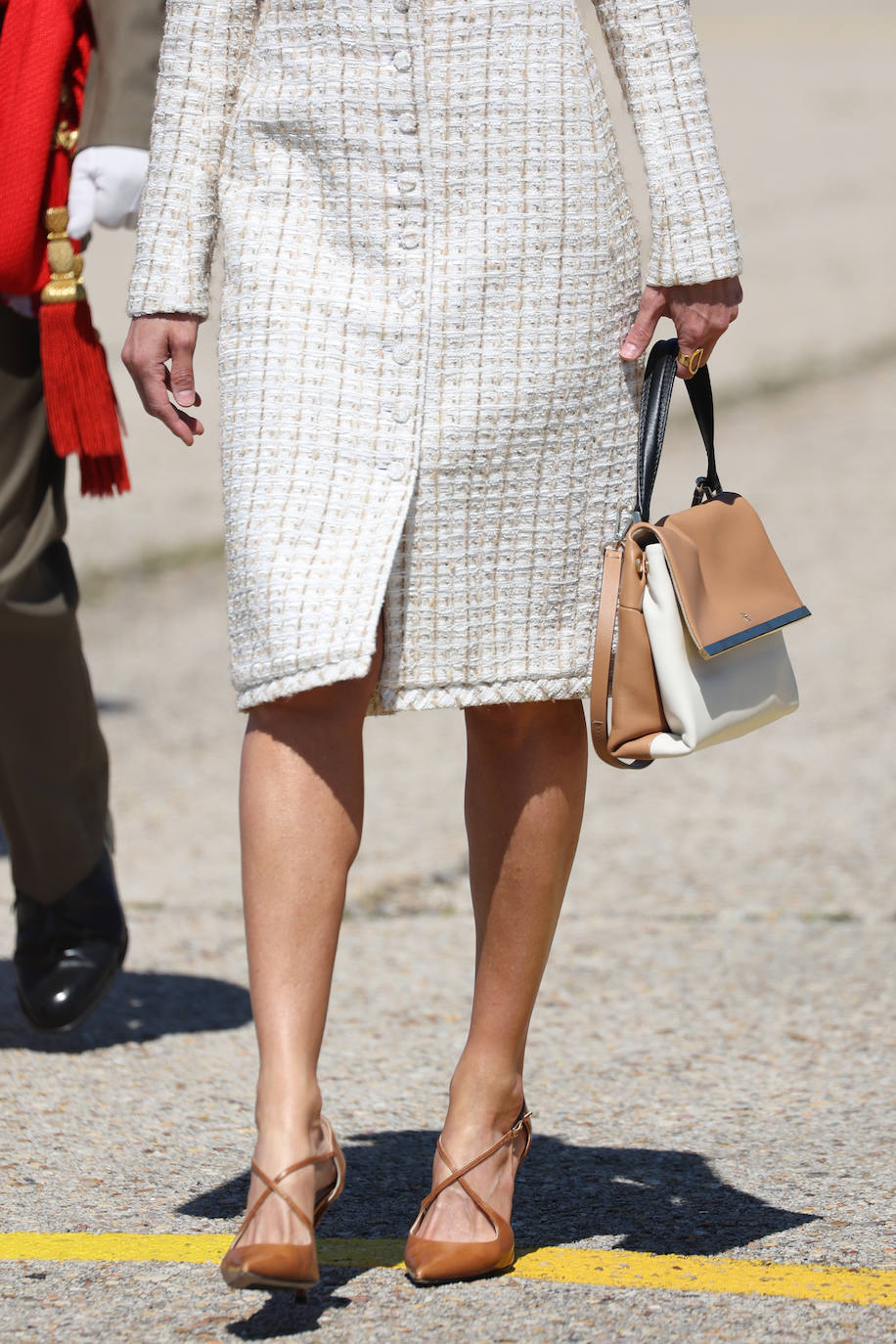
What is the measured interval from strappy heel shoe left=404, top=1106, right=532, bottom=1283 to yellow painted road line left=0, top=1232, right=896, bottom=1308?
5cm

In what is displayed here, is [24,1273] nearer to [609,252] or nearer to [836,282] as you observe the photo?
[609,252]

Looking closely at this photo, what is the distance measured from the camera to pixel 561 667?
85.6 inches

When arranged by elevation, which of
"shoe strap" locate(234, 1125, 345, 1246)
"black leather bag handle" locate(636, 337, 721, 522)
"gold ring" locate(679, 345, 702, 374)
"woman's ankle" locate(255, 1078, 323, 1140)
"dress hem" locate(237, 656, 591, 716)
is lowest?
"shoe strap" locate(234, 1125, 345, 1246)

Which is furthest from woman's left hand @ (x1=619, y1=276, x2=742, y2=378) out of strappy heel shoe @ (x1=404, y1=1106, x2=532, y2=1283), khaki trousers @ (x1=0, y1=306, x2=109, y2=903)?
khaki trousers @ (x1=0, y1=306, x2=109, y2=903)

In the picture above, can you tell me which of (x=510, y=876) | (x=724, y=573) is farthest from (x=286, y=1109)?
(x=724, y=573)

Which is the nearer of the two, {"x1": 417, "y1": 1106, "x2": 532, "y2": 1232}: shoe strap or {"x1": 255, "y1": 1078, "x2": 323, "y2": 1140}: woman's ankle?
{"x1": 255, "y1": 1078, "x2": 323, "y2": 1140}: woman's ankle

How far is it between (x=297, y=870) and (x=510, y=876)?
33cm

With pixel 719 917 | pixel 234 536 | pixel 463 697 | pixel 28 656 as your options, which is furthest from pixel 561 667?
pixel 719 917

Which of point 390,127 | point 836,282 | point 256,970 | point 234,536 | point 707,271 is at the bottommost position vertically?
point 256,970

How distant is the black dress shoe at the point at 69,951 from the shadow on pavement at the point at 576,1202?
0.68 meters

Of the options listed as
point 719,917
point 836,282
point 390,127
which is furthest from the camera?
point 836,282

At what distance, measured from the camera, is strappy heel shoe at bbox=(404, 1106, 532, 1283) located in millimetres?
2115

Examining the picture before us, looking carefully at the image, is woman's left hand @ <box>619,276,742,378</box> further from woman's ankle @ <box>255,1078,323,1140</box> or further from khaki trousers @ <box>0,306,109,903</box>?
khaki trousers @ <box>0,306,109,903</box>

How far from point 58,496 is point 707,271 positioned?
1450 millimetres
